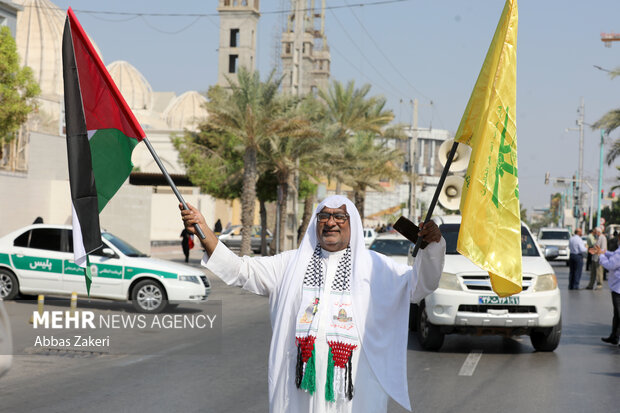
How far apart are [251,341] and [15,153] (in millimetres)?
21482

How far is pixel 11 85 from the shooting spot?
21922mm

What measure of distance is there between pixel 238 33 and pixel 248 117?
4990cm

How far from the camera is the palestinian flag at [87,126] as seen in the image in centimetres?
561

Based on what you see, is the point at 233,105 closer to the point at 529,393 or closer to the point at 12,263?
the point at 12,263

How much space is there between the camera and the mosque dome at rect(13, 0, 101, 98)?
265ft

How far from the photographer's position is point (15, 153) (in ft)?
102

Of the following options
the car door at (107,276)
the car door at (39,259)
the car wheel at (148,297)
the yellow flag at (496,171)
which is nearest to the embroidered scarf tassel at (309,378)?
the yellow flag at (496,171)

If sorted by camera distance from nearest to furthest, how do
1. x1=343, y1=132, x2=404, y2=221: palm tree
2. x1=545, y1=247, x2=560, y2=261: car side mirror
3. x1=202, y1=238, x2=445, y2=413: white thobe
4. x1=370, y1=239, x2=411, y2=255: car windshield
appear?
x1=202, y1=238, x2=445, y2=413: white thobe < x1=545, y1=247, x2=560, y2=261: car side mirror < x1=370, y1=239, x2=411, y2=255: car windshield < x1=343, y1=132, x2=404, y2=221: palm tree

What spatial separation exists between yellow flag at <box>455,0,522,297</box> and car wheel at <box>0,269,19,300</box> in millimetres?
13589

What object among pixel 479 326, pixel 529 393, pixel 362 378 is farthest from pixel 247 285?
pixel 479 326

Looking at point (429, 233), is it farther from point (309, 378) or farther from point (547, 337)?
point (547, 337)

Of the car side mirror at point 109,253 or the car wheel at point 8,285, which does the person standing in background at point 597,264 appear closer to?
the car side mirror at point 109,253

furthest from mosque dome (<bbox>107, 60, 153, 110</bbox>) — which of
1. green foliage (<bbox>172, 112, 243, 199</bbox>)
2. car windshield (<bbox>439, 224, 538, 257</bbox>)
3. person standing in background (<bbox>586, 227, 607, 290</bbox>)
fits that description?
car windshield (<bbox>439, 224, 538, 257</bbox>)

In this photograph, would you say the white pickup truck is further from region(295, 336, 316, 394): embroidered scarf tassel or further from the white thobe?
region(295, 336, 316, 394): embroidered scarf tassel
